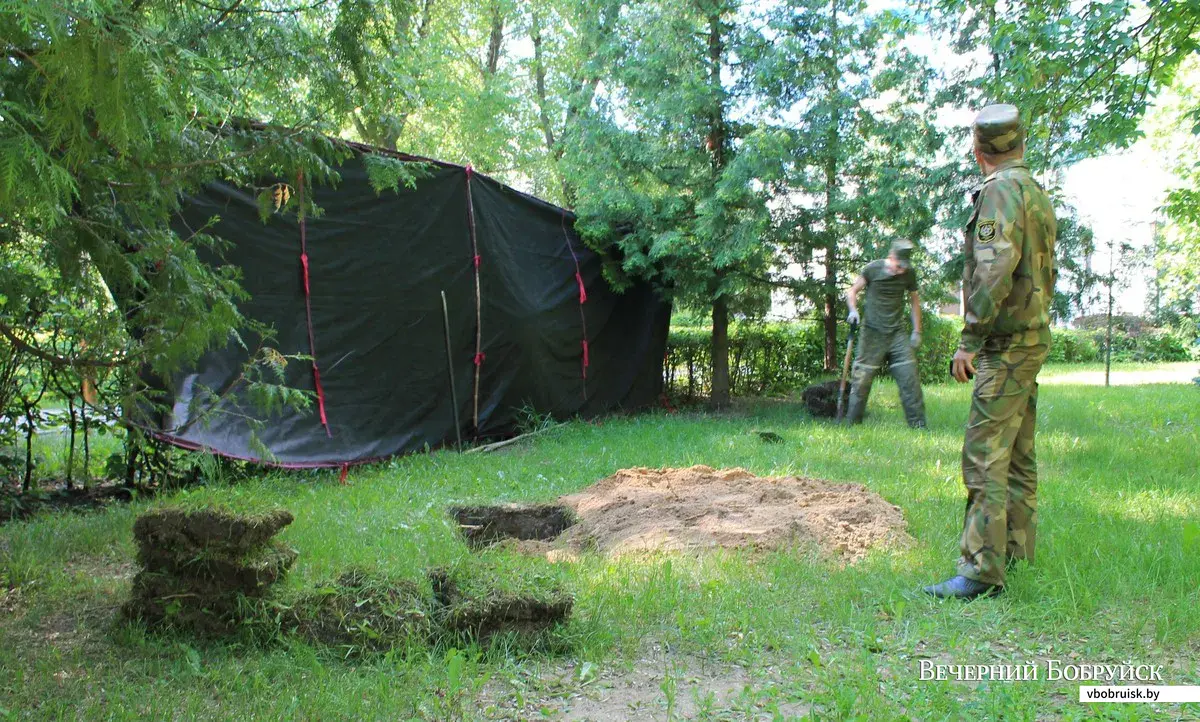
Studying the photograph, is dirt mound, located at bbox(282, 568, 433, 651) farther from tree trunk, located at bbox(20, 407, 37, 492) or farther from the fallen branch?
the fallen branch

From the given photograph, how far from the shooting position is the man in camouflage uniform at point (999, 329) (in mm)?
3688

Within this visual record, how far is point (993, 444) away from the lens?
3729 mm

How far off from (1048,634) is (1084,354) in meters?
24.3

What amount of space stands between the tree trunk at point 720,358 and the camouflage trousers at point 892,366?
2448 mm

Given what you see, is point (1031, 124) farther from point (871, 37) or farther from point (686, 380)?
point (686, 380)

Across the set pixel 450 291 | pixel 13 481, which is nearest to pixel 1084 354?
pixel 450 291

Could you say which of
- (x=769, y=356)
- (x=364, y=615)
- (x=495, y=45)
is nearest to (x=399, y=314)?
(x=364, y=615)

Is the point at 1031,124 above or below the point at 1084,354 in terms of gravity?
above

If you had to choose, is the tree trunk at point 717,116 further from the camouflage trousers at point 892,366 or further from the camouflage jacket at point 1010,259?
the camouflage jacket at point 1010,259

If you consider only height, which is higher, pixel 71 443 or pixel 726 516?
pixel 71 443

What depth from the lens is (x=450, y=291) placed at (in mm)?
8148

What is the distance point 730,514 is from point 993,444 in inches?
71.0

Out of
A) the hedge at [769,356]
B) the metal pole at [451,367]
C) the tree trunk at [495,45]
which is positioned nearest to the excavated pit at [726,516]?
the metal pole at [451,367]

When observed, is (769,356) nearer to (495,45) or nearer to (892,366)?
(892,366)
